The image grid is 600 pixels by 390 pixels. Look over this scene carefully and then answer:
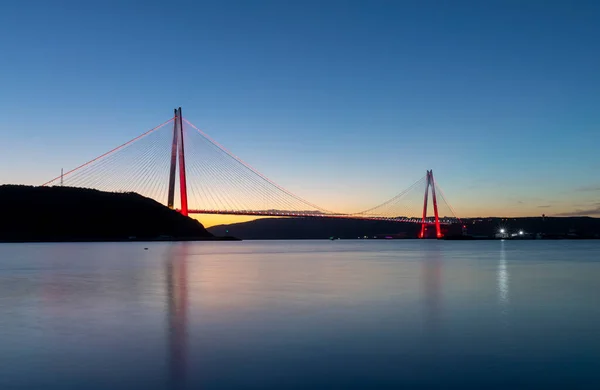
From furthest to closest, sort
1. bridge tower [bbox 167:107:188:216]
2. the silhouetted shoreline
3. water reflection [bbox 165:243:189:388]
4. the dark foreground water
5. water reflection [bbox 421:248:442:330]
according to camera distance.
→ the silhouetted shoreline
bridge tower [bbox 167:107:188:216]
water reflection [bbox 421:248:442:330]
water reflection [bbox 165:243:189:388]
the dark foreground water

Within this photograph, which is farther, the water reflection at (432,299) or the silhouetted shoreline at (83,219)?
the silhouetted shoreline at (83,219)

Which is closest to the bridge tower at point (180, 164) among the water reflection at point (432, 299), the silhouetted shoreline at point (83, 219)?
the silhouetted shoreline at point (83, 219)

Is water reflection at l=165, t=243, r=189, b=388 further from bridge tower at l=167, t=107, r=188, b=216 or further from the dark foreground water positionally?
bridge tower at l=167, t=107, r=188, b=216

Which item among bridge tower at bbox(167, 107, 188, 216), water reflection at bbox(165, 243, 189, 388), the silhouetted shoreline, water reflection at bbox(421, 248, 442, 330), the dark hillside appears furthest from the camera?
the dark hillside

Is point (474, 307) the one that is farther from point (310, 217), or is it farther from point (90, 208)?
point (90, 208)

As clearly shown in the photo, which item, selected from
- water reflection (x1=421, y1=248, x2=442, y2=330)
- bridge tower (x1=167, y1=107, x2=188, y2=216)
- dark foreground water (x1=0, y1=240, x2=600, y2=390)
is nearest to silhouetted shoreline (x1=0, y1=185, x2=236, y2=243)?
bridge tower (x1=167, y1=107, x2=188, y2=216)

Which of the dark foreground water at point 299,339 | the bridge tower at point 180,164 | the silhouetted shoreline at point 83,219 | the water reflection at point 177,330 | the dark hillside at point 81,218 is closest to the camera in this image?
the dark foreground water at point 299,339

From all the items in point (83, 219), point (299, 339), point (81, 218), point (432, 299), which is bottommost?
point (432, 299)

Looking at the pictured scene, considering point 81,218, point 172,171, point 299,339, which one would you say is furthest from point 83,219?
point 299,339

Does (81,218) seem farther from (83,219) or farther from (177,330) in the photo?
(177,330)

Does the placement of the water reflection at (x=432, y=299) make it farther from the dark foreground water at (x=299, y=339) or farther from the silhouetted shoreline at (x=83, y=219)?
the silhouetted shoreline at (x=83, y=219)

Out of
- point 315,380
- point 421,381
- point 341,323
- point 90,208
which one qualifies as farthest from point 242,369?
point 90,208

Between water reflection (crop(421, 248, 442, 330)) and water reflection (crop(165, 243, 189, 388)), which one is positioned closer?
water reflection (crop(165, 243, 189, 388))
